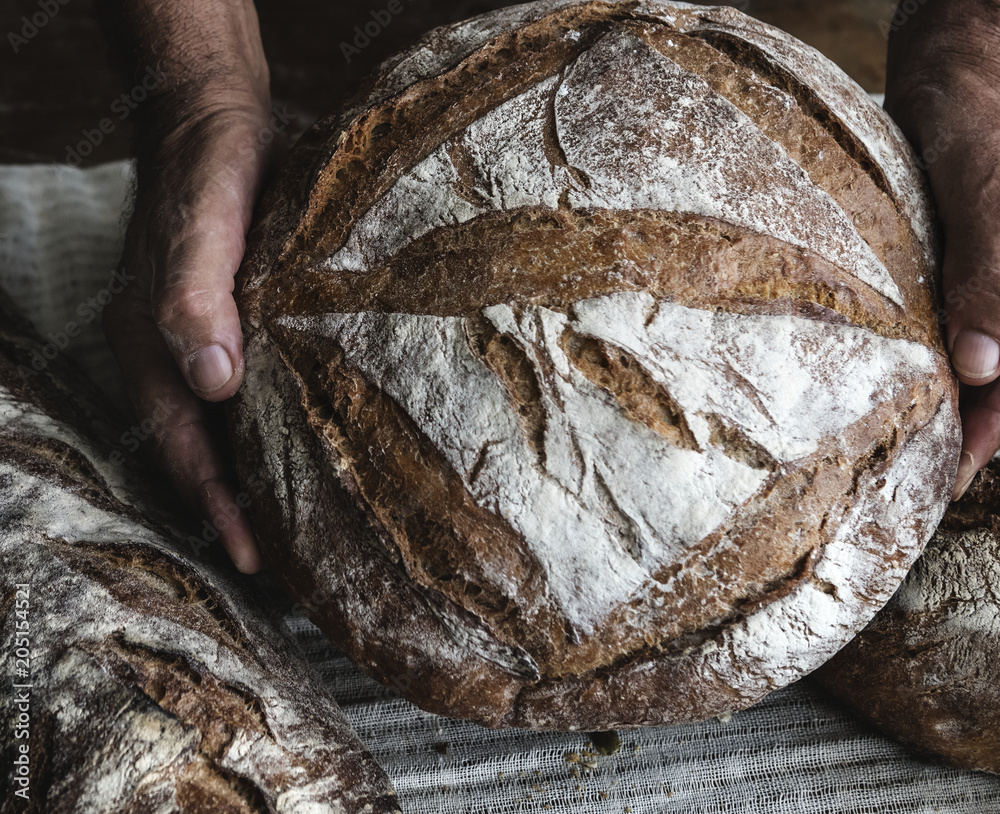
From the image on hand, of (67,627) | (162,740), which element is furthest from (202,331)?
(162,740)

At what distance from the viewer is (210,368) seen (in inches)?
57.3

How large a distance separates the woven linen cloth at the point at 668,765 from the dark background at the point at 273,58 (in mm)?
2399

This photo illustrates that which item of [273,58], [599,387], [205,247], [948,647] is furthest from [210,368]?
[273,58]

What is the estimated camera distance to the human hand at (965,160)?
146cm

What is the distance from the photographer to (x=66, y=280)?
2457mm

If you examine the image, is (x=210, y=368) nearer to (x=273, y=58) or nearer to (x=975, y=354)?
(x=975, y=354)

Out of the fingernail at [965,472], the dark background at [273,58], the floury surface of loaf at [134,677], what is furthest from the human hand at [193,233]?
the fingernail at [965,472]

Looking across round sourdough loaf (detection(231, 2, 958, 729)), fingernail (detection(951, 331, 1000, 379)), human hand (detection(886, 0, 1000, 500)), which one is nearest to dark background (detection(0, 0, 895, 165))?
human hand (detection(886, 0, 1000, 500))

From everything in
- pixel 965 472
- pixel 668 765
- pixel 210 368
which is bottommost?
pixel 668 765

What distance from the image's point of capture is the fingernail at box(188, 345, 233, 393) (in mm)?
1446

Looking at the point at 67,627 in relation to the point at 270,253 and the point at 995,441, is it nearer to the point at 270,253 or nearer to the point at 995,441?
the point at 270,253

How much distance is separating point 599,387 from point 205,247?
89cm

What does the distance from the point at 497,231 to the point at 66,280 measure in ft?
5.98

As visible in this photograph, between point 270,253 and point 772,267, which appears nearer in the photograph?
point 772,267
